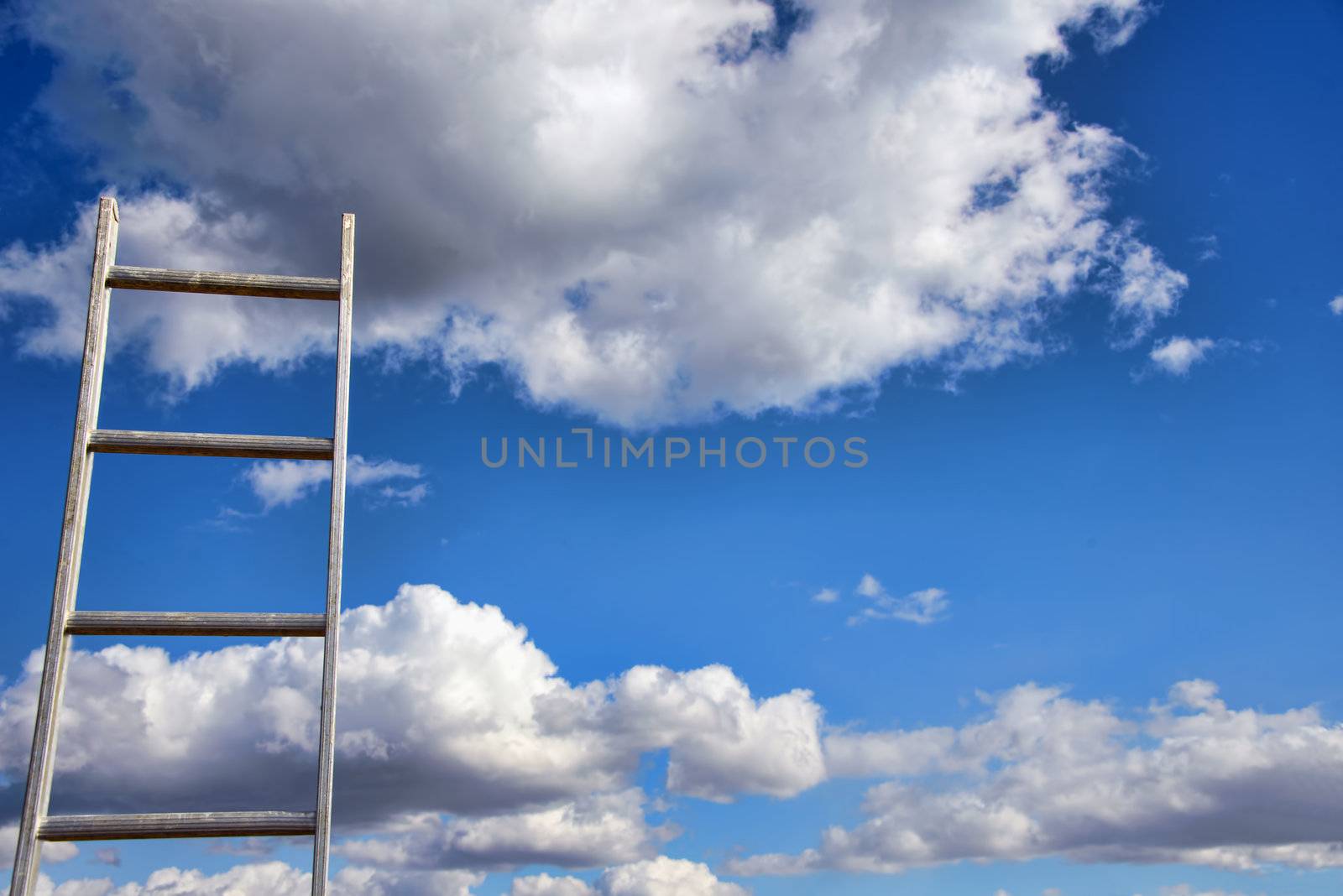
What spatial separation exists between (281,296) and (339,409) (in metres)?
0.97

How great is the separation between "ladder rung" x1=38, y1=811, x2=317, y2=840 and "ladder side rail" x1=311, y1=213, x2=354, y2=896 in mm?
178

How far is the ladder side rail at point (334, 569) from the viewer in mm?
6848

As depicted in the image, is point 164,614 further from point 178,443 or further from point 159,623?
point 178,443

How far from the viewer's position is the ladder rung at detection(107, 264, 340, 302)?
7.62 meters

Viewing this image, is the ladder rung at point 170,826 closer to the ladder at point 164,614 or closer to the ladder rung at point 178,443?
the ladder at point 164,614

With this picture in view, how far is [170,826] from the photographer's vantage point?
6609mm

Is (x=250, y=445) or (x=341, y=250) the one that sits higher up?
(x=341, y=250)

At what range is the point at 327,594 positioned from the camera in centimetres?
717

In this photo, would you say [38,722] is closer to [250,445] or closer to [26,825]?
[26,825]

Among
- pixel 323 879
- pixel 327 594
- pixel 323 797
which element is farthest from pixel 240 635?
pixel 323 879

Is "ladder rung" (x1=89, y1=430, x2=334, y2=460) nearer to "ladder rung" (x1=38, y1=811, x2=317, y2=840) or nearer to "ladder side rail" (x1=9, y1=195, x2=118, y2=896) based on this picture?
"ladder side rail" (x1=9, y1=195, x2=118, y2=896)

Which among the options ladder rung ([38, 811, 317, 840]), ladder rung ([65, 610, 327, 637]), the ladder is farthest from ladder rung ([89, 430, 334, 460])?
ladder rung ([38, 811, 317, 840])

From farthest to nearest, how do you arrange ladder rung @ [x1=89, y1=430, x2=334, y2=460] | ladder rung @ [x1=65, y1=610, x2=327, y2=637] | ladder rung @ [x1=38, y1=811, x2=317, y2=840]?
ladder rung @ [x1=89, y1=430, x2=334, y2=460], ladder rung @ [x1=65, y1=610, x2=327, y2=637], ladder rung @ [x1=38, y1=811, x2=317, y2=840]

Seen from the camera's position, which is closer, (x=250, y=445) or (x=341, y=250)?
(x=250, y=445)
